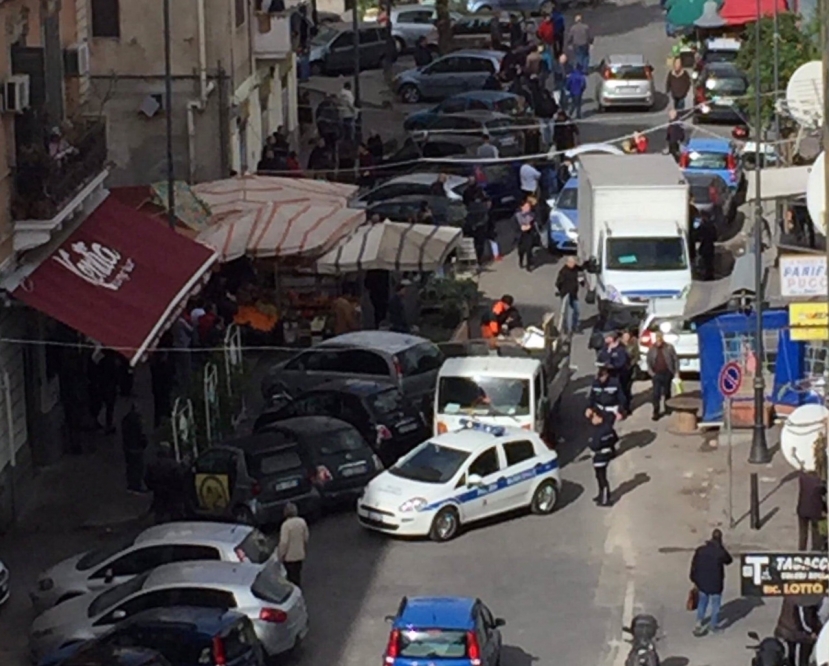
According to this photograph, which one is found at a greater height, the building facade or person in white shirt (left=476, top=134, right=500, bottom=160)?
the building facade

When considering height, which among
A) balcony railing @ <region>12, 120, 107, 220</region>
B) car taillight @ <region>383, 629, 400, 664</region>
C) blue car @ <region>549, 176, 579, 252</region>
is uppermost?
balcony railing @ <region>12, 120, 107, 220</region>

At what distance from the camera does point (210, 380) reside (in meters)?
34.5

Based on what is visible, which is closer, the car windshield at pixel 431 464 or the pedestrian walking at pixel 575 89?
the car windshield at pixel 431 464

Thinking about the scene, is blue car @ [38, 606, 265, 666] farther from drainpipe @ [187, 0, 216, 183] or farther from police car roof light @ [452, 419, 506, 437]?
drainpipe @ [187, 0, 216, 183]

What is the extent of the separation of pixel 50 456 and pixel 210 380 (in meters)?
2.71

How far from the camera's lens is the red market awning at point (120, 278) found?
31344 mm

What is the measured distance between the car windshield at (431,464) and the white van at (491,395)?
6.94 ft

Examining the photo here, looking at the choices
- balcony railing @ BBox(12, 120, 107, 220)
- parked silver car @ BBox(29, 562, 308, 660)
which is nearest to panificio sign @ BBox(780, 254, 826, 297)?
parked silver car @ BBox(29, 562, 308, 660)

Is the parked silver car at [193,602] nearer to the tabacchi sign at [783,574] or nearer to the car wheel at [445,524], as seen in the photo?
the car wheel at [445,524]

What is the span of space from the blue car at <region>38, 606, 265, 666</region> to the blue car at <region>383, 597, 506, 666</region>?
5.09ft

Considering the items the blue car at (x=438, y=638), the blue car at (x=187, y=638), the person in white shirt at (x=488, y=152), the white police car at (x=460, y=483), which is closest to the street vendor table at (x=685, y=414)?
the white police car at (x=460, y=483)

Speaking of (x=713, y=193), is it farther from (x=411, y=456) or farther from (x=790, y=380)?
(x=411, y=456)

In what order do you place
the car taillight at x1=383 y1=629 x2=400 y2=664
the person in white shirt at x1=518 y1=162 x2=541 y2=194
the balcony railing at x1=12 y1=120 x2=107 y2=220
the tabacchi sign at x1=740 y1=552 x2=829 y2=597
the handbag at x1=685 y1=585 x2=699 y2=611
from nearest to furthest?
the tabacchi sign at x1=740 y1=552 x2=829 y2=597
the car taillight at x1=383 y1=629 x2=400 y2=664
the handbag at x1=685 y1=585 x2=699 y2=611
the balcony railing at x1=12 y1=120 x2=107 y2=220
the person in white shirt at x1=518 y1=162 x2=541 y2=194

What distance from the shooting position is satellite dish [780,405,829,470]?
28.1 meters
